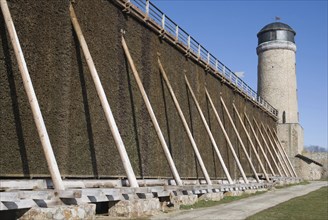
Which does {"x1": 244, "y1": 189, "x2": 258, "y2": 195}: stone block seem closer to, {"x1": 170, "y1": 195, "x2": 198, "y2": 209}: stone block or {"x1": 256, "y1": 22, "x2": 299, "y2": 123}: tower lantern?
{"x1": 170, "y1": 195, "x2": 198, "y2": 209}: stone block

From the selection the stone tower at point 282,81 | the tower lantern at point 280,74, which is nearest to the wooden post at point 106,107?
the stone tower at point 282,81

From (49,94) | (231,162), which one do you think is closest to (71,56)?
(49,94)

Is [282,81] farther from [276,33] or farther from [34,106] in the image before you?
[34,106]

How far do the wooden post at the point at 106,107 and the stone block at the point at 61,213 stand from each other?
316 cm

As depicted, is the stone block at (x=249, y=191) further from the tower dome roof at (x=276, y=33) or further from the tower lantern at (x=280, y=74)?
the tower dome roof at (x=276, y=33)

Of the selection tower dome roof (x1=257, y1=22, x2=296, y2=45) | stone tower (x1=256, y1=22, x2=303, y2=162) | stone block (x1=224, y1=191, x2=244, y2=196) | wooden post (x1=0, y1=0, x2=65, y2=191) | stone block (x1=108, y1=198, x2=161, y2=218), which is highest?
tower dome roof (x1=257, y1=22, x2=296, y2=45)

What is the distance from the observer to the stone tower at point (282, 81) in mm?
52987

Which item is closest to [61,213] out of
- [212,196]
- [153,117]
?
[153,117]

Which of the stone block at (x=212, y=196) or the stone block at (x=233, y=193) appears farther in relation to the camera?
the stone block at (x=233, y=193)

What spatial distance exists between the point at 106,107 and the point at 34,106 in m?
3.05

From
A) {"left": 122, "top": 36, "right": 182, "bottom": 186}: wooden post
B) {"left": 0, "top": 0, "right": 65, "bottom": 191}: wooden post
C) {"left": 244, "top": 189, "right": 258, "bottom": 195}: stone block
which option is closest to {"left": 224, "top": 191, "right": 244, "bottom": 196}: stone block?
{"left": 244, "top": 189, "right": 258, "bottom": 195}: stone block

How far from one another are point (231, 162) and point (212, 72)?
6877mm

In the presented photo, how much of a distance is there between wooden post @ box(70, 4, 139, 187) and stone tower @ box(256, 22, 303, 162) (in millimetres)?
43245

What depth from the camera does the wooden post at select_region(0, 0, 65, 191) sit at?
30.6ft
